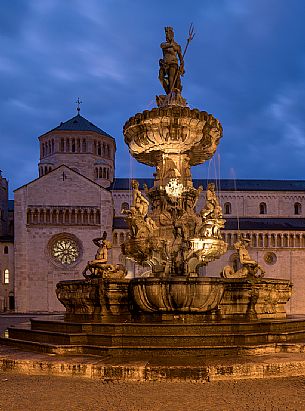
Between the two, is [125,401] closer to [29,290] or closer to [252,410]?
[252,410]

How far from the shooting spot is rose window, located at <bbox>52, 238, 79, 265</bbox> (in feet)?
163

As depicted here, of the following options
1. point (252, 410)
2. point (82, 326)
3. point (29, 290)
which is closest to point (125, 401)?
point (252, 410)

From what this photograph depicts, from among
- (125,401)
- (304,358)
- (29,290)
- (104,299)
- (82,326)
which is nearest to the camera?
(125,401)

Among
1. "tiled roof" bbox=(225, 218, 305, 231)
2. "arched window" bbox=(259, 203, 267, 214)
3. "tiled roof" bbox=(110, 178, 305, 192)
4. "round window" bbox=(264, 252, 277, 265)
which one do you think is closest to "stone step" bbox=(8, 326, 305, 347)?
"round window" bbox=(264, 252, 277, 265)

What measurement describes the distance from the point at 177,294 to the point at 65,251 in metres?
38.5

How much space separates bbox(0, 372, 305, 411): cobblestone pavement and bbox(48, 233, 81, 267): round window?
136ft

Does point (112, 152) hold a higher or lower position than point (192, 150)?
higher

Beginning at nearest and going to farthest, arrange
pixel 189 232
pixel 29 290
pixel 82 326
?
pixel 82 326
pixel 189 232
pixel 29 290

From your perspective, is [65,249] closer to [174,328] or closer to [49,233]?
[49,233]

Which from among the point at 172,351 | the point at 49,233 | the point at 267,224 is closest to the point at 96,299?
the point at 172,351

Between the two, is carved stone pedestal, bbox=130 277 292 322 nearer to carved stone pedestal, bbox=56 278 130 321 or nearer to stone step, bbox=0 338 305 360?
carved stone pedestal, bbox=56 278 130 321

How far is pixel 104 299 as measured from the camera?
1370cm

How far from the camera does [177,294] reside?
1245 centimetres

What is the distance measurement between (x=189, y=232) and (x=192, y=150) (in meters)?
2.86
